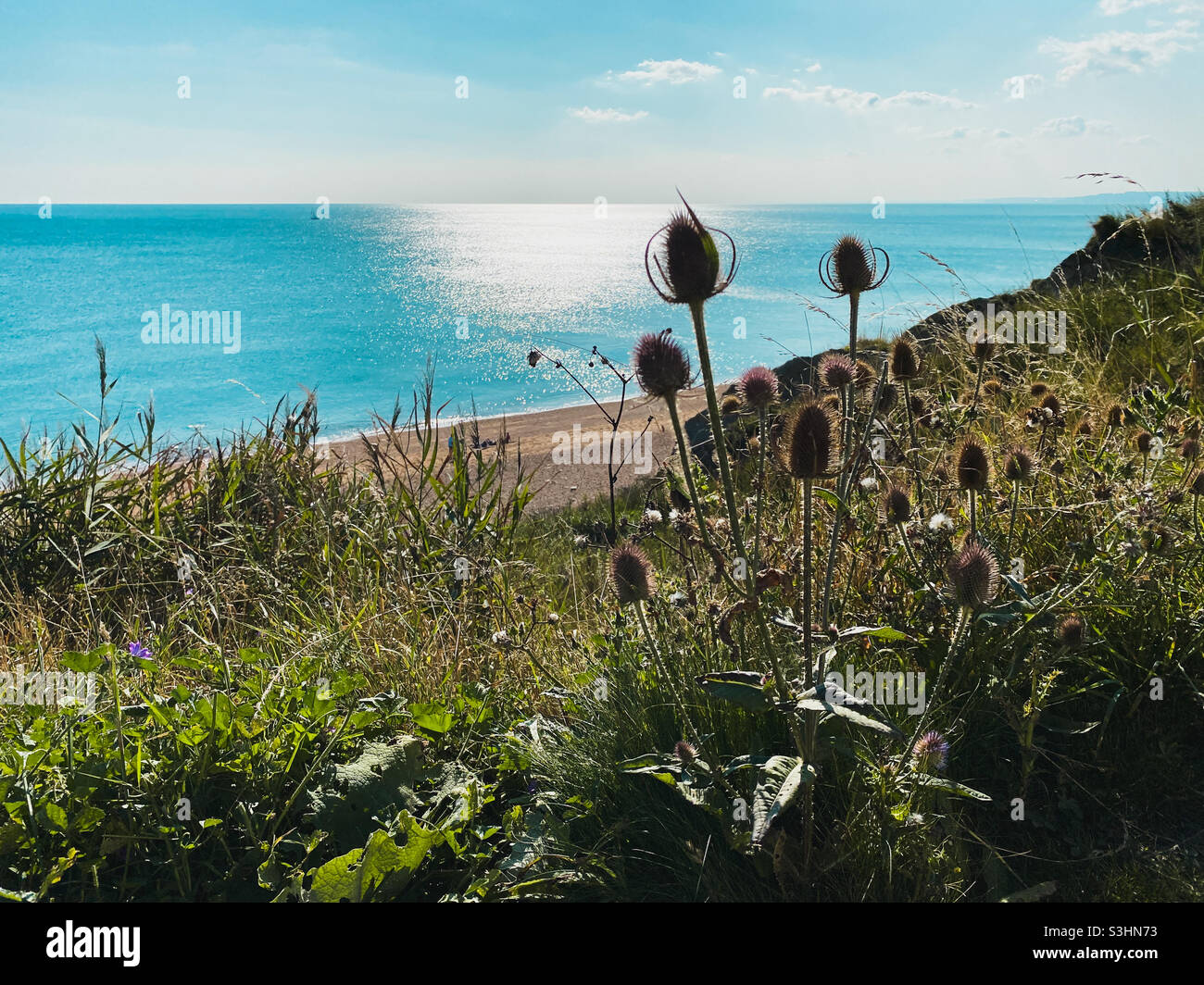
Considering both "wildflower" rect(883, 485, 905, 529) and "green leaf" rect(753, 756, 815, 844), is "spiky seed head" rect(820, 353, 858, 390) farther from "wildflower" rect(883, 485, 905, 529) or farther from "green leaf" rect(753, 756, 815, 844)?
"green leaf" rect(753, 756, 815, 844)

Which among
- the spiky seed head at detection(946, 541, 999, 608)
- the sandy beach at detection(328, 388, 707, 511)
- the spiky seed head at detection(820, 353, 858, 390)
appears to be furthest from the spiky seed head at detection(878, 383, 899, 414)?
the sandy beach at detection(328, 388, 707, 511)

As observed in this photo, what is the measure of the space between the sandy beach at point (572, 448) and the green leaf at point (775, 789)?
17.6 feet

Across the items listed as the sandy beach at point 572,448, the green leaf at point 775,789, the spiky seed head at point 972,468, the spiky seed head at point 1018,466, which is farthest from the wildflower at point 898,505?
the sandy beach at point 572,448

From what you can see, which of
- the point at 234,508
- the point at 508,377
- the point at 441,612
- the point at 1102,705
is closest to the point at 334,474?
the point at 234,508

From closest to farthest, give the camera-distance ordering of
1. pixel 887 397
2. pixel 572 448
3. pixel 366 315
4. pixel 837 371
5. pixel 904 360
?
pixel 837 371 → pixel 904 360 → pixel 887 397 → pixel 572 448 → pixel 366 315

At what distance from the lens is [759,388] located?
1.96 metres

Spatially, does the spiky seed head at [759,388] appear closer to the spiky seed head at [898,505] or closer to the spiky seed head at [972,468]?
the spiky seed head at [898,505]

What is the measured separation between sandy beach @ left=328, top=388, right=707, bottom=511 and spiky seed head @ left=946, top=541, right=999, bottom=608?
5.25m

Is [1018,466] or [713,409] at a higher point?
[713,409]

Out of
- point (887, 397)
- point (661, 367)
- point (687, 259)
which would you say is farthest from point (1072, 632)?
point (887, 397)

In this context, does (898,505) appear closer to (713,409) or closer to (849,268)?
(849,268)

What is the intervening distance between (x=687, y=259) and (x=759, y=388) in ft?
1.58

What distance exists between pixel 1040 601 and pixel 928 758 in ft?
1.89
